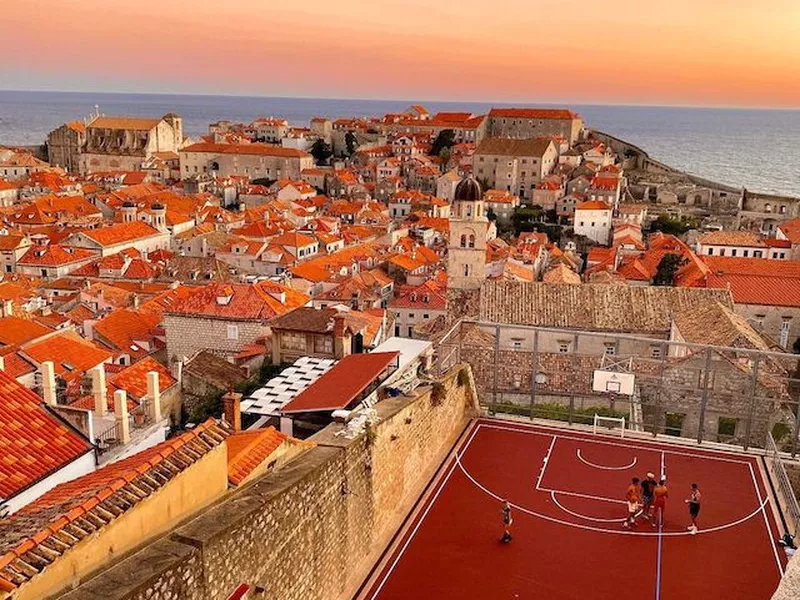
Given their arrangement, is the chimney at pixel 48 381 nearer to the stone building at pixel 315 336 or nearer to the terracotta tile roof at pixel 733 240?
the stone building at pixel 315 336

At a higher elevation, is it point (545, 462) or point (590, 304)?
point (590, 304)

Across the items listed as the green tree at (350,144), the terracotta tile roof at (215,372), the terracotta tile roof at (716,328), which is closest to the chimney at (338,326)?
the terracotta tile roof at (215,372)

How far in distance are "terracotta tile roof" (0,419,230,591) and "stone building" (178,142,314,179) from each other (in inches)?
3080

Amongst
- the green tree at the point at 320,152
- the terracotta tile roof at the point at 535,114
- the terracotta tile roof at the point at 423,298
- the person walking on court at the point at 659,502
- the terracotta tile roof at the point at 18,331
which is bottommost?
the terracotta tile roof at the point at 423,298

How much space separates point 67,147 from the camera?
94125 millimetres

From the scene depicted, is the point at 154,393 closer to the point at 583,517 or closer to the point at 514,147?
the point at 583,517

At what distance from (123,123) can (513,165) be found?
49.1 m

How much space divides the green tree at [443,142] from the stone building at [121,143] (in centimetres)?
3315

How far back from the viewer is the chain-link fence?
50.2ft

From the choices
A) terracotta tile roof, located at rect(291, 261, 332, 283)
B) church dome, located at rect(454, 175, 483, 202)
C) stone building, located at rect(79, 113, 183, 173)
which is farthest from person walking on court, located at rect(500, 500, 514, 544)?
stone building, located at rect(79, 113, 183, 173)

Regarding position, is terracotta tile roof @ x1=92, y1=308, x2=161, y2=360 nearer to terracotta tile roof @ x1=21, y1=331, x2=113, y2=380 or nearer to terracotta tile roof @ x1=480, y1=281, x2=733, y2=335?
terracotta tile roof @ x1=21, y1=331, x2=113, y2=380

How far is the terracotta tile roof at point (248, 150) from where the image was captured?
8450 centimetres

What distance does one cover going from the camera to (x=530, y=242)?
50.4 metres

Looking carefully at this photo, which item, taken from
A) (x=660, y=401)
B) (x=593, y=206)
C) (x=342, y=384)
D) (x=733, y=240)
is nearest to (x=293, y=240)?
(x=593, y=206)
